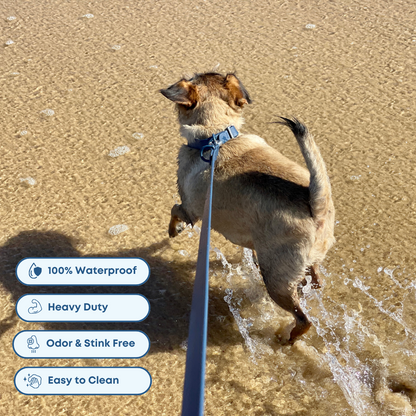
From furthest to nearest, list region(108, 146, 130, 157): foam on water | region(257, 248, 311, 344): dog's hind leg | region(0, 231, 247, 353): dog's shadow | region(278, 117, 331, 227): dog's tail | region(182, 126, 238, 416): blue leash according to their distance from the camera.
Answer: region(108, 146, 130, 157): foam on water → region(0, 231, 247, 353): dog's shadow → region(257, 248, 311, 344): dog's hind leg → region(278, 117, 331, 227): dog's tail → region(182, 126, 238, 416): blue leash

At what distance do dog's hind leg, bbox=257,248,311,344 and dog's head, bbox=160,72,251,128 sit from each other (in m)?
0.89

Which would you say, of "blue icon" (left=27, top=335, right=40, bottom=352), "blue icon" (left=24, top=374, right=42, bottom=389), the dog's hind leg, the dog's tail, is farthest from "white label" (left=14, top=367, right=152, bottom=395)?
the dog's tail

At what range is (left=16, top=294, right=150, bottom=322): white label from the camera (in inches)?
103

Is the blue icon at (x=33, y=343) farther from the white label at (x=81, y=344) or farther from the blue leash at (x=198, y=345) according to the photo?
the blue leash at (x=198, y=345)

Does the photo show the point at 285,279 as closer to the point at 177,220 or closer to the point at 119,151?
the point at 177,220

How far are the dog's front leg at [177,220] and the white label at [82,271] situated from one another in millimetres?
325

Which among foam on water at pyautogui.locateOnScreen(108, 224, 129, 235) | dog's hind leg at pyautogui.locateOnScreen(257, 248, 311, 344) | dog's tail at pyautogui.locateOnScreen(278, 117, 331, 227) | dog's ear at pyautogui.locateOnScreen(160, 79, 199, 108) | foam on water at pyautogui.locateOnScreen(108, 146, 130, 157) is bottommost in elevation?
foam on water at pyautogui.locateOnScreen(108, 224, 129, 235)

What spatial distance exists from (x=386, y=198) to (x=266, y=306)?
132cm

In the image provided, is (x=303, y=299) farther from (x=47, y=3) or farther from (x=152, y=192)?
(x=47, y=3)

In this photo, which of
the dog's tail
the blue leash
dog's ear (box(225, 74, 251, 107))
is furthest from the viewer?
dog's ear (box(225, 74, 251, 107))

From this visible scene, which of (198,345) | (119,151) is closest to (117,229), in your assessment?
(119,151)

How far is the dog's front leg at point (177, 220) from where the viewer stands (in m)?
2.84

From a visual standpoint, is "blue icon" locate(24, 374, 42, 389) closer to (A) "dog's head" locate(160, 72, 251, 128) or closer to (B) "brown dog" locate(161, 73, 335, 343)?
(B) "brown dog" locate(161, 73, 335, 343)

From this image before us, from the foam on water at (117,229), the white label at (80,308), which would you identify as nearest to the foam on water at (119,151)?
the foam on water at (117,229)
